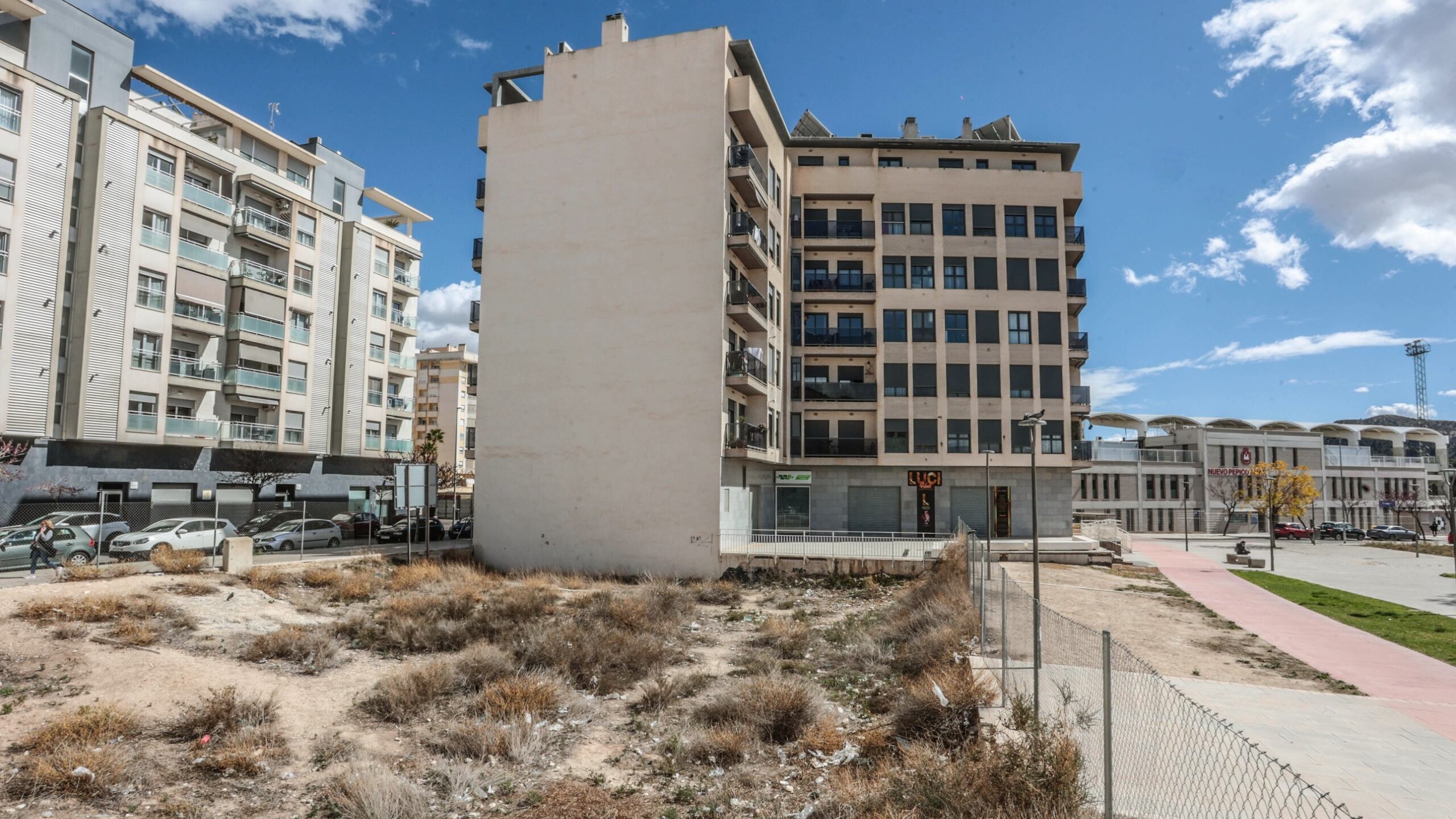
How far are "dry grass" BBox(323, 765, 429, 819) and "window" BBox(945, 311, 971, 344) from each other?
128ft

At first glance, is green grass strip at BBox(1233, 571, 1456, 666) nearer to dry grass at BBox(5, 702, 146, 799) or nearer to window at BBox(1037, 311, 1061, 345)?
window at BBox(1037, 311, 1061, 345)

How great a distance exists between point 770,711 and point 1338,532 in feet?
243

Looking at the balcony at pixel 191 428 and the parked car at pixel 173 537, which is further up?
the balcony at pixel 191 428

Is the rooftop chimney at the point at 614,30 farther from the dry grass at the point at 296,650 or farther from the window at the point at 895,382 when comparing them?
the dry grass at the point at 296,650

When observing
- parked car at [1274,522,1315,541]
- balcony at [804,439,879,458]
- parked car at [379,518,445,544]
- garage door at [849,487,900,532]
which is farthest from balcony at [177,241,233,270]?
parked car at [1274,522,1315,541]

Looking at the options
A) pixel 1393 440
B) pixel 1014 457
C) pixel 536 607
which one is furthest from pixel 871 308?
pixel 1393 440

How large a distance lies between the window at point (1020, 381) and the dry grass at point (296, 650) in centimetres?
3649

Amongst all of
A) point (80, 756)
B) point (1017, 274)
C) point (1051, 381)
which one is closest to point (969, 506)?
point (1051, 381)

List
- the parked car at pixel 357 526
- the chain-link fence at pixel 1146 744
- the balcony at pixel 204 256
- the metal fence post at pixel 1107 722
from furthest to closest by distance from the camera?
the parked car at pixel 357 526 < the balcony at pixel 204 256 < the chain-link fence at pixel 1146 744 < the metal fence post at pixel 1107 722

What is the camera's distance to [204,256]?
4222 centimetres

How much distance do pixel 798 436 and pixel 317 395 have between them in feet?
96.2

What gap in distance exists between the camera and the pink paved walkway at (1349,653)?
38.5ft

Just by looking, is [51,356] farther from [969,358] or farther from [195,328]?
[969,358]

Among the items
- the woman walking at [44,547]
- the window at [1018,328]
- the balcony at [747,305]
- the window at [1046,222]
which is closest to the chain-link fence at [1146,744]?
the balcony at [747,305]
